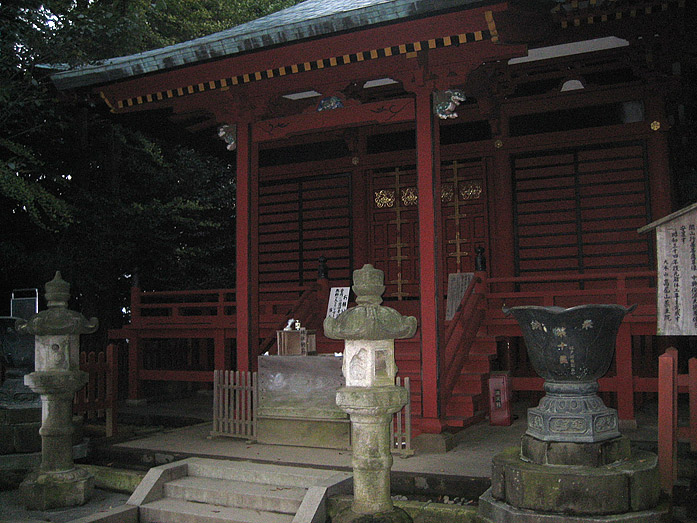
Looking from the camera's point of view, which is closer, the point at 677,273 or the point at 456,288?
the point at 677,273

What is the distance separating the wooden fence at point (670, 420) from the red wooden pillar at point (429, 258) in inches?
118

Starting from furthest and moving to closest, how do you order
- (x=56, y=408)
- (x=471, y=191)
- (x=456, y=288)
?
(x=471, y=191)
(x=456, y=288)
(x=56, y=408)

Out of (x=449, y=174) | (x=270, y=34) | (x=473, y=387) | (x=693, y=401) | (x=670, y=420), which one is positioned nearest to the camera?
(x=670, y=420)

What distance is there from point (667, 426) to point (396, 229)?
25.5 feet

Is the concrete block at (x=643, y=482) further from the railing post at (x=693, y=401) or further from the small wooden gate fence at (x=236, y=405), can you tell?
the small wooden gate fence at (x=236, y=405)

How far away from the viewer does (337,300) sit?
12.4 metres

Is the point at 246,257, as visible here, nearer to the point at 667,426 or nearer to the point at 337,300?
the point at 337,300

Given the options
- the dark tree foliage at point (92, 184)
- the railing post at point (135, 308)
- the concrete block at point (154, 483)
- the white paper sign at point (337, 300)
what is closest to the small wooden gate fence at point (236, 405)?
the concrete block at point (154, 483)

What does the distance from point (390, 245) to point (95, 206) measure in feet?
20.5

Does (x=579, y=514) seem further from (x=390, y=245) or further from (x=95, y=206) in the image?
(x=95, y=206)

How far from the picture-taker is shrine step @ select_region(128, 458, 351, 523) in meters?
6.30

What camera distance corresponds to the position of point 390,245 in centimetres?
1287

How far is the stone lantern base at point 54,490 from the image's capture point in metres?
7.04

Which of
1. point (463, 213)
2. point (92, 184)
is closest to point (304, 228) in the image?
point (463, 213)
